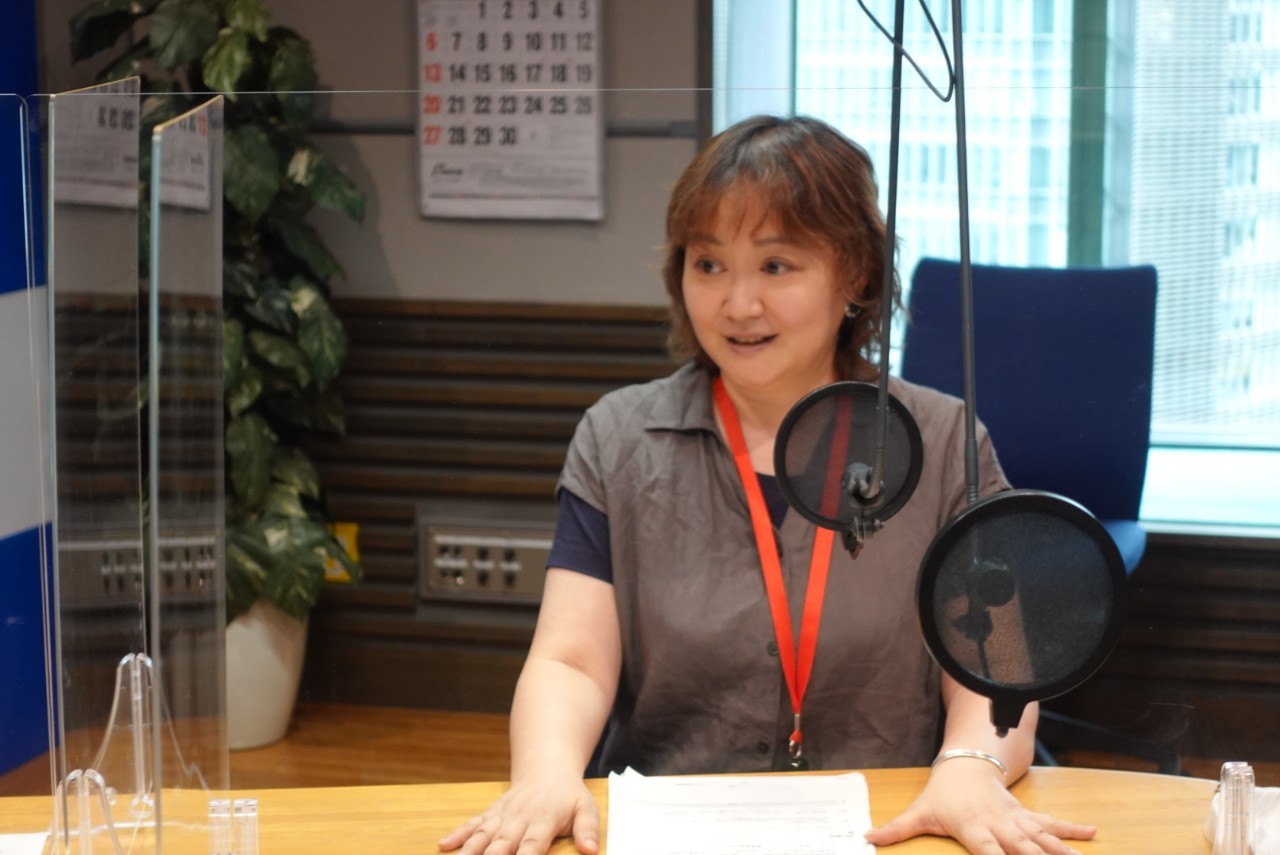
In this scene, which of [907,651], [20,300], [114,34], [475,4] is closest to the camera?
[20,300]

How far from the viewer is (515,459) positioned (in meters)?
1.73

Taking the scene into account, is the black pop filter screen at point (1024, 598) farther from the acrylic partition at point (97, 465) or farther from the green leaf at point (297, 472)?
the green leaf at point (297, 472)

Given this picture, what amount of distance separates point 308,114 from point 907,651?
0.94 m

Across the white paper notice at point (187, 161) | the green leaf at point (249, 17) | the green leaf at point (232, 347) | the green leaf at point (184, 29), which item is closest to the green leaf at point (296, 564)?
the green leaf at point (232, 347)

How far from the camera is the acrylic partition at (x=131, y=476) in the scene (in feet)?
3.49

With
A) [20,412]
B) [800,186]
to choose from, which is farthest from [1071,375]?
[20,412]

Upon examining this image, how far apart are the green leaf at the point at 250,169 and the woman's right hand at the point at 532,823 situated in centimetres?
72

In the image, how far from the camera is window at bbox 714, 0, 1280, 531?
1661 mm

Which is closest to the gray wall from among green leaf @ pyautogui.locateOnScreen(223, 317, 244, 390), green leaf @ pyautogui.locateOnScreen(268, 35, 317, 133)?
green leaf @ pyautogui.locateOnScreen(223, 317, 244, 390)

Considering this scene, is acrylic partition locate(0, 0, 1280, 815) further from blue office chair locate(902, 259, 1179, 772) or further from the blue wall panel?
the blue wall panel

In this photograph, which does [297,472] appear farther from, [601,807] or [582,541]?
[601,807]

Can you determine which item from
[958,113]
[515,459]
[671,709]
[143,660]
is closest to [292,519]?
[515,459]

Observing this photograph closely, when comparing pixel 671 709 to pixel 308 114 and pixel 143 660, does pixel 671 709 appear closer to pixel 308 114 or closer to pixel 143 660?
pixel 143 660

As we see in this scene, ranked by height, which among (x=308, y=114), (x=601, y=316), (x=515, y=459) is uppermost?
(x=308, y=114)
